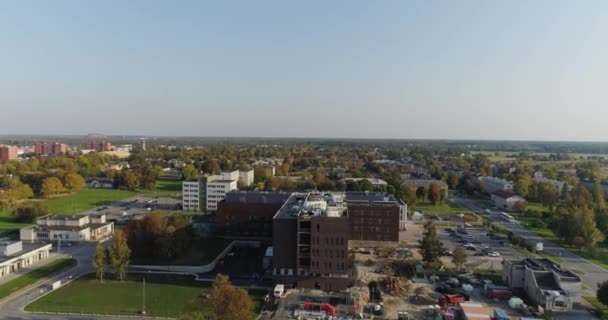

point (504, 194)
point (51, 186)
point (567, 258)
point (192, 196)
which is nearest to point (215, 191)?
point (192, 196)

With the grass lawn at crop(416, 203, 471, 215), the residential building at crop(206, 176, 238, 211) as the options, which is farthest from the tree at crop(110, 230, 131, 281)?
the grass lawn at crop(416, 203, 471, 215)

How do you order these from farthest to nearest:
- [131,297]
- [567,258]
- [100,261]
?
[567,258], [100,261], [131,297]

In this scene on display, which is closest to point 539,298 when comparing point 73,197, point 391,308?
point 391,308

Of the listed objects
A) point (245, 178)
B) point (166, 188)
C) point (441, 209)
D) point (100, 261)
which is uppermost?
point (245, 178)

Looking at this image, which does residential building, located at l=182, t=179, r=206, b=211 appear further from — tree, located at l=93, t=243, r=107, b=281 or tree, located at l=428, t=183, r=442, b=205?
tree, located at l=428, t=183, r=442, b=205

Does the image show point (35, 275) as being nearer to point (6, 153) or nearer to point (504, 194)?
point (504, 194)

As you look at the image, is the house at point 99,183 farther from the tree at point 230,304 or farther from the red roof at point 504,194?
the red roof at point 504,194

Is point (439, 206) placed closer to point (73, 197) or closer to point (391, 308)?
point (391, 308)
